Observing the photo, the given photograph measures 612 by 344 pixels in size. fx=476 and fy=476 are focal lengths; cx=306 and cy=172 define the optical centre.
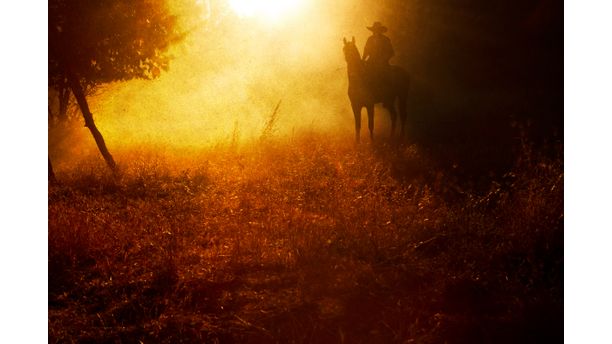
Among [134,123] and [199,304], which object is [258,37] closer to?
[134,123]

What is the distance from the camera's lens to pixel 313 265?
193 inches

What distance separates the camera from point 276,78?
18.1m

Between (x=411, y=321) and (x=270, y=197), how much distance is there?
366 centimetres

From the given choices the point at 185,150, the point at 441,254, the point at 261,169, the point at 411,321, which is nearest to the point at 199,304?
the point at 411,321

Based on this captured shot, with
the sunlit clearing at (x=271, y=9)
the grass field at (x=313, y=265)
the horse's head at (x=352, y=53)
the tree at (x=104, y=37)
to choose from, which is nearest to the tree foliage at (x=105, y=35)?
the tree at (x=104, y=37)

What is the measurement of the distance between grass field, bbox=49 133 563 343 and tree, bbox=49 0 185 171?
3322 millimetres

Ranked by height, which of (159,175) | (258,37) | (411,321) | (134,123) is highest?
(258,37)

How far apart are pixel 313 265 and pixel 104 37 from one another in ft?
22.6

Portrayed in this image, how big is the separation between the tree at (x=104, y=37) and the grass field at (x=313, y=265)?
3322 mm

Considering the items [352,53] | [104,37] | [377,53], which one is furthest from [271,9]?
[104,37]

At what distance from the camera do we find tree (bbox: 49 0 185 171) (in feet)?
28.7

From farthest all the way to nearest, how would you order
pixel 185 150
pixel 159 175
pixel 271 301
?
pixel 185 150 → pixel 159 175 → pixel 271 301

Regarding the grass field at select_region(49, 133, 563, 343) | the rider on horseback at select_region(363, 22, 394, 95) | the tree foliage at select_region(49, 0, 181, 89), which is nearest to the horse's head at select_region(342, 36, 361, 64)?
the rider on horseback at select_region(363, 22, 394, 95)

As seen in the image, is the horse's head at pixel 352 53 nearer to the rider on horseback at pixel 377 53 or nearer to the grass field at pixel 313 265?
the rider on horseback at pixel 377 53
